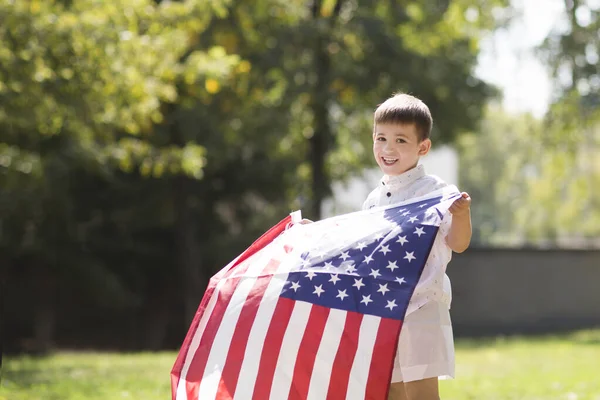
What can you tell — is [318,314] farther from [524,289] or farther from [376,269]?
[524,289]

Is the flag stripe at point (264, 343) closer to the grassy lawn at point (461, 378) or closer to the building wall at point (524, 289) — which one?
the grassy lawn at point (461, 378)

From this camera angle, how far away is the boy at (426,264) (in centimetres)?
366

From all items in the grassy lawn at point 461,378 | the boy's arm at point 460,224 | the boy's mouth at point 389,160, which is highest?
the boy's mouth at point 389,160

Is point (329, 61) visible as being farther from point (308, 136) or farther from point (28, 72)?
point (28, 72)

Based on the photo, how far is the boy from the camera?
366 cm

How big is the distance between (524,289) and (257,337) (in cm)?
2556

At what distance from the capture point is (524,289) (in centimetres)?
2816

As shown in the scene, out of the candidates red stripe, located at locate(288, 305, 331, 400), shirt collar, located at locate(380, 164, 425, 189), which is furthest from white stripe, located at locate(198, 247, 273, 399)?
shirt collar, located at locate(380, 164, 425, 189)

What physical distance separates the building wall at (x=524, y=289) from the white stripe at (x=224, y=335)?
77.6ft

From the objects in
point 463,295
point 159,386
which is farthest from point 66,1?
point 463,295

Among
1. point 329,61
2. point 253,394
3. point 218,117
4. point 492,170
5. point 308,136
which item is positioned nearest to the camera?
point 253,394

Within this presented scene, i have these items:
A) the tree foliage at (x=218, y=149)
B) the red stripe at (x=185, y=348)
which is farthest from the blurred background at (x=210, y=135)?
the red stripe at (x=185, y=348)

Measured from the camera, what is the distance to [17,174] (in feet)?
40.5

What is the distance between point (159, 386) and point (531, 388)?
142 inches
